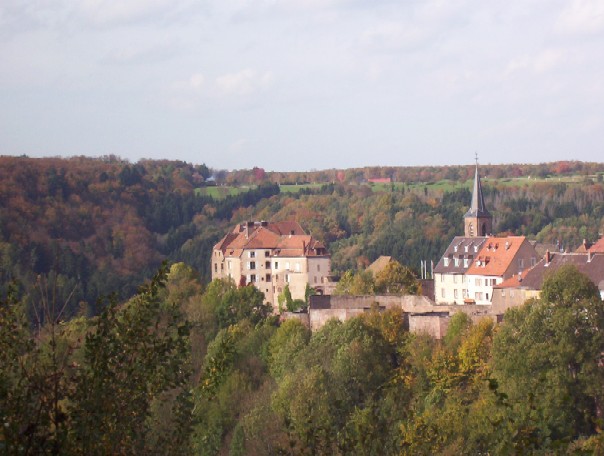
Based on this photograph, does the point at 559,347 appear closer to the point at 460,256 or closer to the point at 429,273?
the point at 460,256

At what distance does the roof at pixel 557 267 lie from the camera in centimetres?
6238

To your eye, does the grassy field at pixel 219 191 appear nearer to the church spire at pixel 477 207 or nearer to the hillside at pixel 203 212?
the hillside at pixel 203 212

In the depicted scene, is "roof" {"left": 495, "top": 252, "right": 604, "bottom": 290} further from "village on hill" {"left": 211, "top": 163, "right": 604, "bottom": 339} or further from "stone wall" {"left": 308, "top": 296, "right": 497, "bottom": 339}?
"stone wall" {"left": 308, "top": 296, "right": 497, "bottom": 339}

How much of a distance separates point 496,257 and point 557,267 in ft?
33.7

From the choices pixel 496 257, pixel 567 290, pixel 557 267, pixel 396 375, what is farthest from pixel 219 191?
pixel 567 290

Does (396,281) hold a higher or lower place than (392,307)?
lower

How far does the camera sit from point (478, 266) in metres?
73.9

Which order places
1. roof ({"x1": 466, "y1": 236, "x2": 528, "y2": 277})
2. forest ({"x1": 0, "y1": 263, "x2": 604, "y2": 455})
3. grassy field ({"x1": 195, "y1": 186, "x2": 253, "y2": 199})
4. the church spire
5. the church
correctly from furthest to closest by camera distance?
1. grassy field ({"x1": 195, "y1": 186, "x2": 253, "y2": 199})
2. the church spire
3. roof ({"x1": 466, "y1": 236, "x2": 528, "y2": 277})
4. the church
5. forest ({"x1": 0, "y1": 263, "x2": 604, "y2": 455})

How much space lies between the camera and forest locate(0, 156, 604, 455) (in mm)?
17047

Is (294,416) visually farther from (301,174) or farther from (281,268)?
(301,174)

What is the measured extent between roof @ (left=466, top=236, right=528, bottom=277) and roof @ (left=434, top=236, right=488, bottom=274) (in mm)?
607

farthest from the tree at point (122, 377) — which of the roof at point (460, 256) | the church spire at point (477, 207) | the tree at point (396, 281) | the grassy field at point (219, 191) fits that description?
the grassy field at point (219, 191)

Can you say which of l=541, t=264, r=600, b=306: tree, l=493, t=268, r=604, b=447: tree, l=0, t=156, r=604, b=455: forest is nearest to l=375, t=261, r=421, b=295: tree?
l=0, t=156, r=604, b=455: forest

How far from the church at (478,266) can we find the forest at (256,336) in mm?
9965
